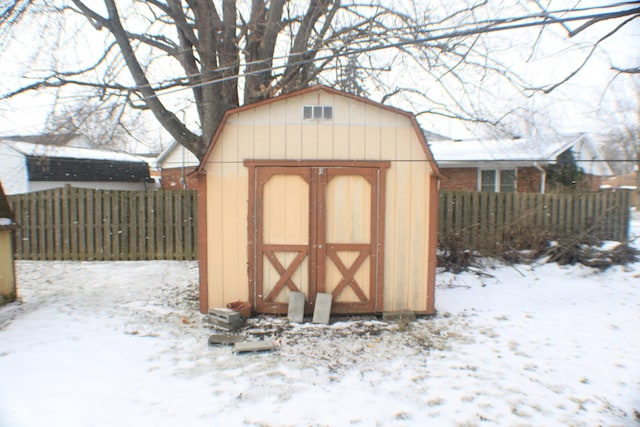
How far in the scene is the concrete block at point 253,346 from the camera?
471 centimetres

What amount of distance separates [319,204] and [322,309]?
1.54 m

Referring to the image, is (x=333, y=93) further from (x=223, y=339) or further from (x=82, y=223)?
(x=82, y=223)

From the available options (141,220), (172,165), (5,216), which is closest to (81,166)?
(141,220)

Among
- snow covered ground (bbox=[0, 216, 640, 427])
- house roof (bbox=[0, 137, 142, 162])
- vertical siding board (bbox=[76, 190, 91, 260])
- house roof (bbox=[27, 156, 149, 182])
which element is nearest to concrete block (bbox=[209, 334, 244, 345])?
snow covered ground (bbox=[0, 216, 640, 427])

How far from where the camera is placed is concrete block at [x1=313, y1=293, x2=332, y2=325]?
227 inches

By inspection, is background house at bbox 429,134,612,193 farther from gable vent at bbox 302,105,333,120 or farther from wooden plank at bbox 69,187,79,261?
wooden plank at bbox 69,187,79,261

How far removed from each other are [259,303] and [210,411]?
2.65 metres

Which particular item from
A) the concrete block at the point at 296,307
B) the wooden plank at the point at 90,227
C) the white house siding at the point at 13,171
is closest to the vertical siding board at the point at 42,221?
the wooden plank at the point at 90,227

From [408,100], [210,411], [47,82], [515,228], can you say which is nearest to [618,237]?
[515,228]

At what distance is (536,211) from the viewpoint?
9984 millimetres

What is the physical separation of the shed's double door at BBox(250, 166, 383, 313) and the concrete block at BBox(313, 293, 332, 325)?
14cm

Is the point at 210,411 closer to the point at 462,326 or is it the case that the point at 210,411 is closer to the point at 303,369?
the point at 303,369

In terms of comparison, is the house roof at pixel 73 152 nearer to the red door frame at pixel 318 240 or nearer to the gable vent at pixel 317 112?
the red door frame at pixel 318 240

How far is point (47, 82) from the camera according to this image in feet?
26.4
